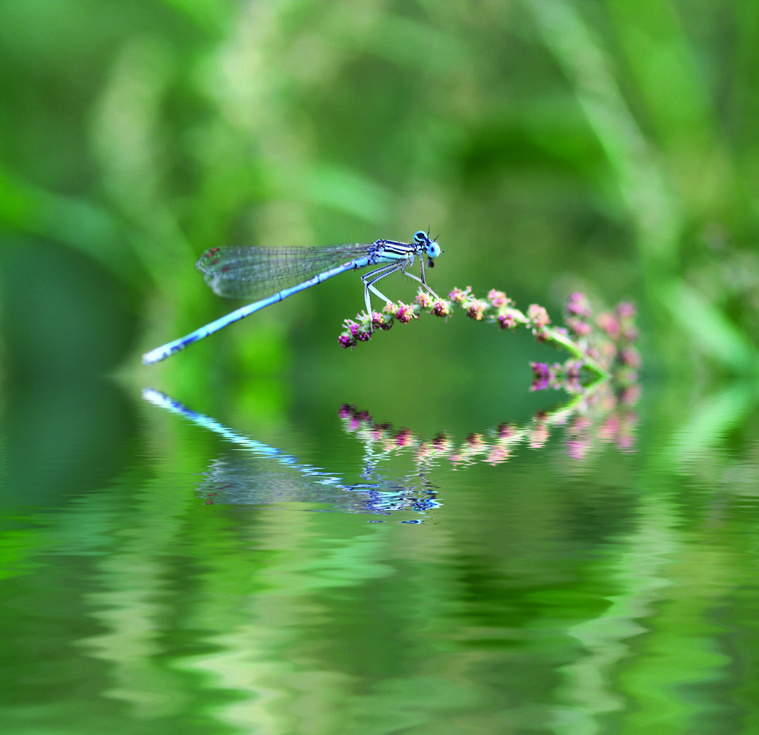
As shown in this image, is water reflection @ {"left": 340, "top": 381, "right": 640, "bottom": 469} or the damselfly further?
the damselfly

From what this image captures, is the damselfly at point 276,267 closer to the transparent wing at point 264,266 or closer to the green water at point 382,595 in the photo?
the transparent wing at point 264,266

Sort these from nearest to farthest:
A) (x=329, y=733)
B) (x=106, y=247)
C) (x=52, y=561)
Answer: (x=329, y=733), (x=52, y=561), (x=106, y=247)

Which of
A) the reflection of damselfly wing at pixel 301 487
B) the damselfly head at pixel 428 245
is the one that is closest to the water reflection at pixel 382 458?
the reflection of damselfly wing at pixel 301 487

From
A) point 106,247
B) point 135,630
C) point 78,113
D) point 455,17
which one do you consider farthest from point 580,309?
point 78,113

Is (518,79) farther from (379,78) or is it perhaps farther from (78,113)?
(78,113)

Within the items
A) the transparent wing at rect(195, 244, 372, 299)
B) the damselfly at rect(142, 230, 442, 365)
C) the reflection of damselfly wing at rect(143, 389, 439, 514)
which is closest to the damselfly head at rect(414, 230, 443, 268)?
the damselfly at rect(142, 230, 442, 365)

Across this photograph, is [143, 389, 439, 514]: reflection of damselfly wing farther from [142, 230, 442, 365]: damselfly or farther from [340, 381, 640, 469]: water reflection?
[142, 230, 442, 365]: damselfly
